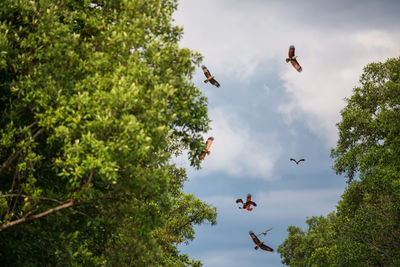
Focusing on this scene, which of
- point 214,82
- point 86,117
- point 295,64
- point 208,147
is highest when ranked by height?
point 295,64

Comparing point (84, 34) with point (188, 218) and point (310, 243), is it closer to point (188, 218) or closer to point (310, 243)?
point (188, 218)

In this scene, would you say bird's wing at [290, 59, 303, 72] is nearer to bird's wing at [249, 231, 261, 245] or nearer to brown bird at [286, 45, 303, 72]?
brown bird at [286, 45, 303, 72]

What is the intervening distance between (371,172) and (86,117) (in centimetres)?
1948

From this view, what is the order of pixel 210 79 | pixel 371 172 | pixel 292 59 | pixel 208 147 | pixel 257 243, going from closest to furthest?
pixel 208 147
pixel 210 79
pixel 292 59
pixel 257 243
pixel 371 172

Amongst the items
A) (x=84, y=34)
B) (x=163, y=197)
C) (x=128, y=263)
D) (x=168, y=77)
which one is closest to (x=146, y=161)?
(x=163, y=197)

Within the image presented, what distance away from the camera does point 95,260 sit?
15.7m

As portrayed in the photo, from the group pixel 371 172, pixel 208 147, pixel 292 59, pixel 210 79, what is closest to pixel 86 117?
pixel 208 147

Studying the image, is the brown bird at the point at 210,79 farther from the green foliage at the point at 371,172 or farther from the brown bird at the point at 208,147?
the green foliage at the point at 371,172

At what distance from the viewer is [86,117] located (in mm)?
12820

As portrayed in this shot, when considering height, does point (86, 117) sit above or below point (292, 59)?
below

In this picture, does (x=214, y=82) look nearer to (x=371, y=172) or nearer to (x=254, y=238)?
(x=254, y=238)

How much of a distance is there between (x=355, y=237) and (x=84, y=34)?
2020 centimetres

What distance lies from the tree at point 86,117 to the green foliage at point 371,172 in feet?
48.0

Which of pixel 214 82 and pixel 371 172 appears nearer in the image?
pixel 214 82
